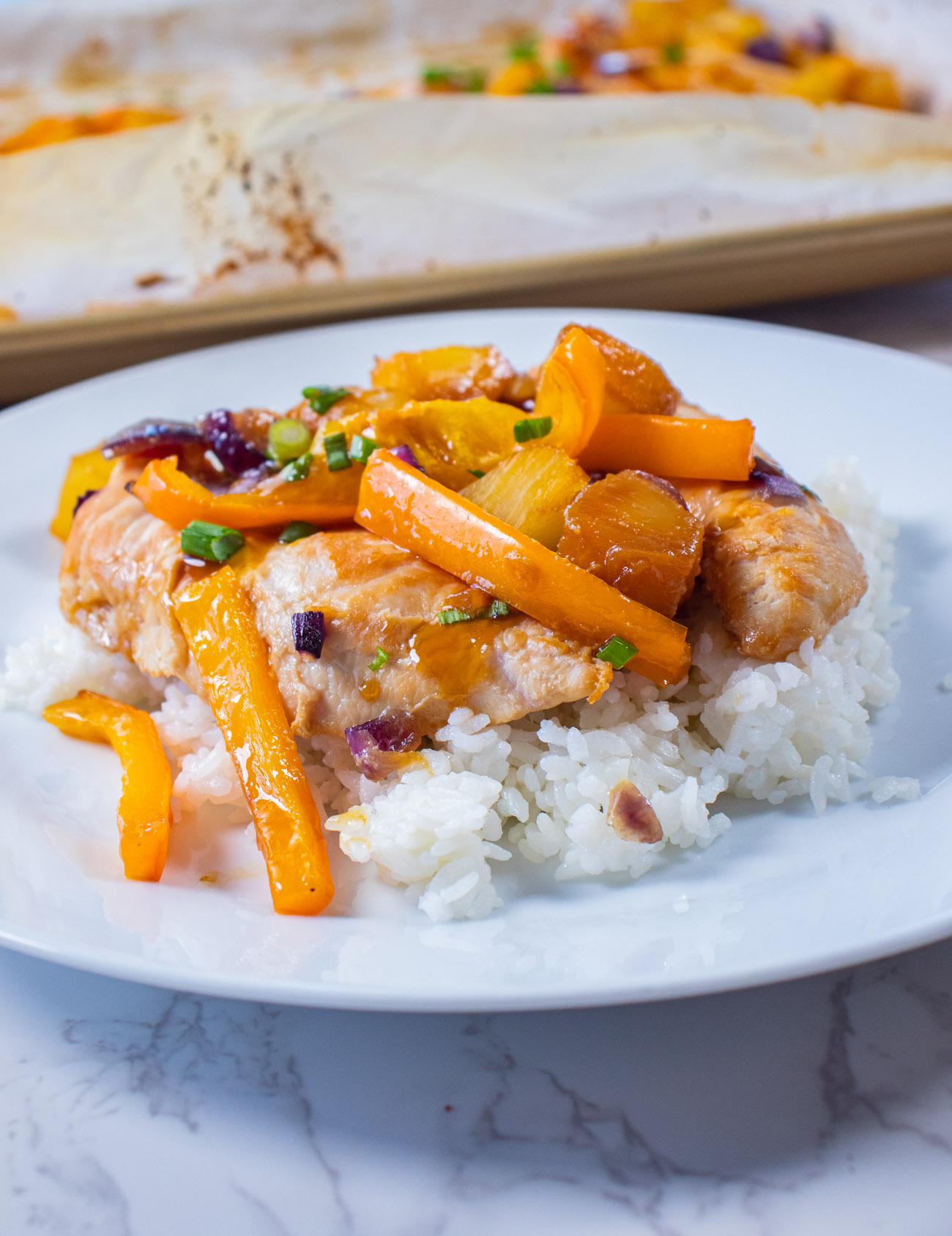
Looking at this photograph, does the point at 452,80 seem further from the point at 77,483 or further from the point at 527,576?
the point at 527,576

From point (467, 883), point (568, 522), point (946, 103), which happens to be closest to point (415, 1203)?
point (467, 883)

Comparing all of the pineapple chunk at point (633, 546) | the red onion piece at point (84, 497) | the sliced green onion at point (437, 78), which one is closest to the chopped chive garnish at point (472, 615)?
the pineapple chunk at point (633, 546)

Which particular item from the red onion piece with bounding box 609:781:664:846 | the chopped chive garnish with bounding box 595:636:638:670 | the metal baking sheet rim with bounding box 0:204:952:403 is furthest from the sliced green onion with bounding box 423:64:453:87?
the red onion piece with bounding box 609:781:664:846

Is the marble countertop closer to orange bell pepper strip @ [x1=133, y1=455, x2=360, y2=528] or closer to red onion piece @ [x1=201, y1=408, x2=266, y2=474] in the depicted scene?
orange bell pepper strip @ [x1=133, y1=455, x2=360, y2=528]

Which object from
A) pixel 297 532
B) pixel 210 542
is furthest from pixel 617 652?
pixel 210 542

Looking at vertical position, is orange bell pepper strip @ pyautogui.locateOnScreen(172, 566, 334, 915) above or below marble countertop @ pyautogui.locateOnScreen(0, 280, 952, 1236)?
above

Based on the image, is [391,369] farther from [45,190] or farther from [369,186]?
[45,190]
